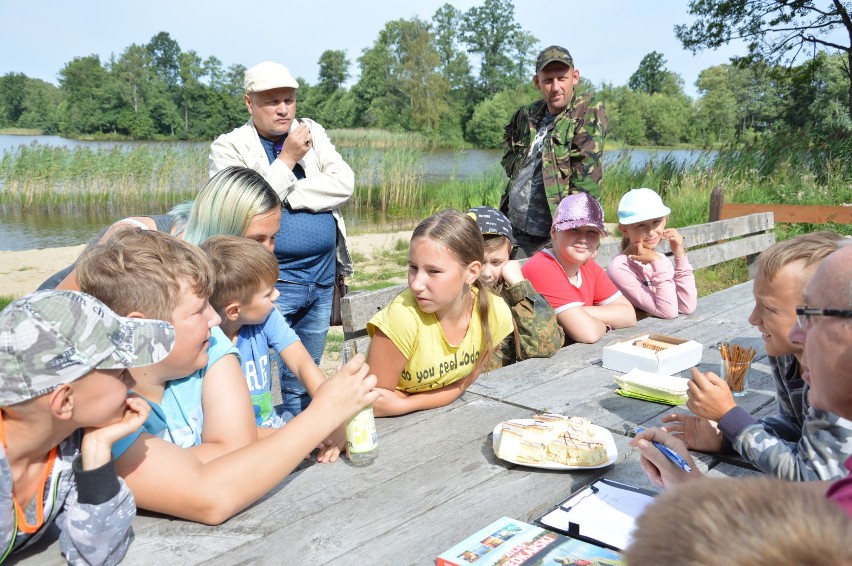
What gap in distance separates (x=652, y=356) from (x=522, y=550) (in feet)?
4.82

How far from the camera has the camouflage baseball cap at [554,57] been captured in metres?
4.33

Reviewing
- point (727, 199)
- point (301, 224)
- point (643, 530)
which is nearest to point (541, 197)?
point (301, 224)

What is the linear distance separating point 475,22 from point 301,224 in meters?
76.8

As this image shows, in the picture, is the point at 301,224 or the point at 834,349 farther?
the point at 301,224

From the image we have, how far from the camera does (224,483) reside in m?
1.52

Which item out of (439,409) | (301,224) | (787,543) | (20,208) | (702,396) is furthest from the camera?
(20,208)

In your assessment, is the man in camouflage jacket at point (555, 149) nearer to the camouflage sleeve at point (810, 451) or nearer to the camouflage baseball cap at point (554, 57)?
the camouflage baseball cap at point (554, 57)

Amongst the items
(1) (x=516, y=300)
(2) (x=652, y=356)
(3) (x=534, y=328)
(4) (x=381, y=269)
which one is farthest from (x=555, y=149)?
(4) (x=381, y=269)

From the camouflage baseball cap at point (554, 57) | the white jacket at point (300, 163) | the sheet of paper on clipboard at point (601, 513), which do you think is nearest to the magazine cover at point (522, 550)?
the sheet of paper on clipboard at point (601, 513)

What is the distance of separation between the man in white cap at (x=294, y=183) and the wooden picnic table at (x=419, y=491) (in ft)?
4.32

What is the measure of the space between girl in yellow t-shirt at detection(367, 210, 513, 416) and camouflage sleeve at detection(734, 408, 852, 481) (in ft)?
3.34

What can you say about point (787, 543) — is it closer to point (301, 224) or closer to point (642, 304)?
point (301, 224)

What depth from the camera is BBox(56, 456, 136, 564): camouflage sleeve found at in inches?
51.5

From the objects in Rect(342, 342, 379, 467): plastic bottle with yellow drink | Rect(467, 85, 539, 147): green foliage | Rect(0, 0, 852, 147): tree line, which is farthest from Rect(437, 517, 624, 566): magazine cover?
Rect(467, 85, 539, 147): green foliage
